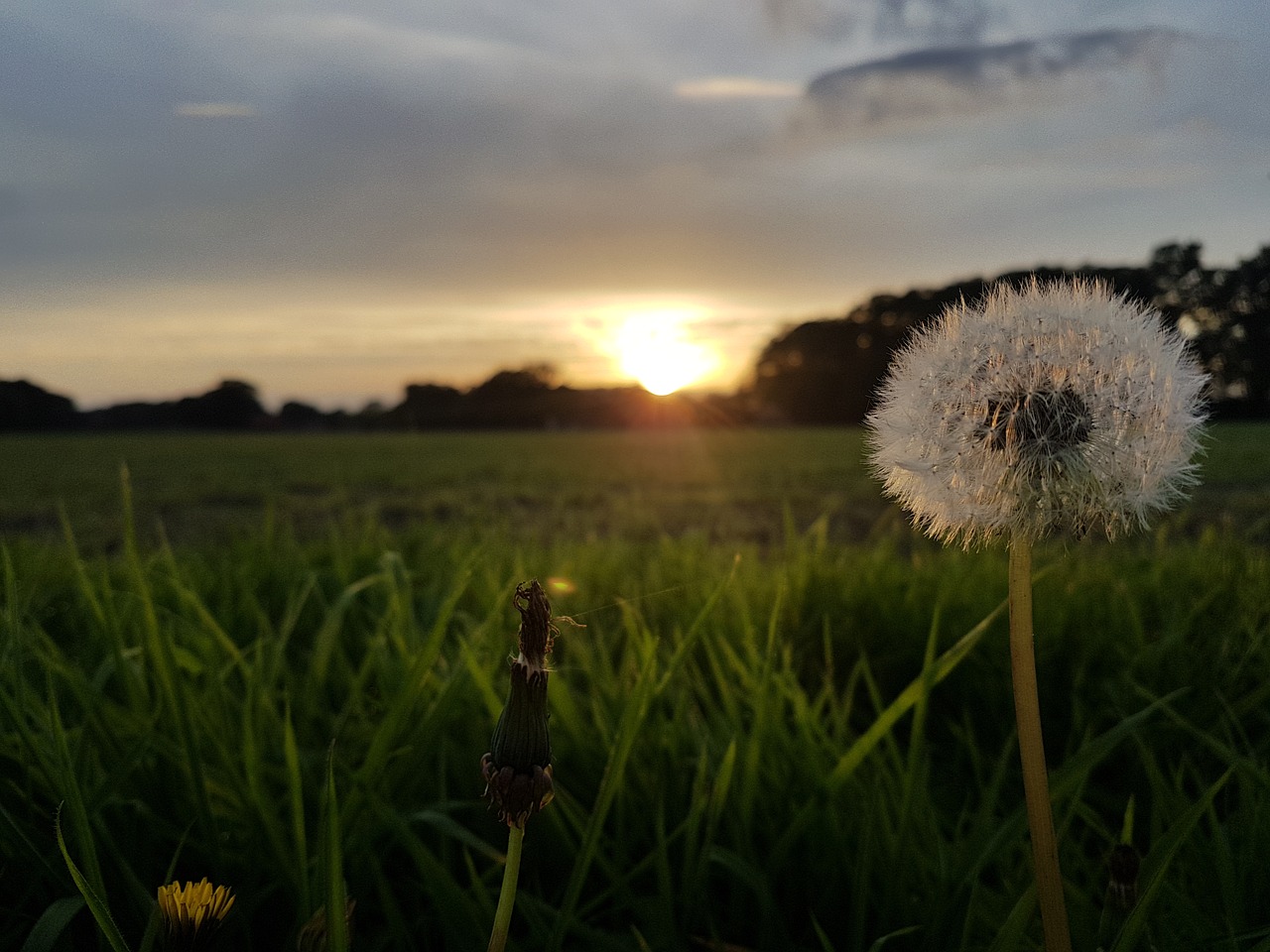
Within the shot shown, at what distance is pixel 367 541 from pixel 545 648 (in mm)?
3542

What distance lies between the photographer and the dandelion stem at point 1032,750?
0.97 meters

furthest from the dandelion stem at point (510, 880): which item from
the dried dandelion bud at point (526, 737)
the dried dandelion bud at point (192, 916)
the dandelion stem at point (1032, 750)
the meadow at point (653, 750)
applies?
the dandelion stem at point (1032, 750)

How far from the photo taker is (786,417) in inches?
1994

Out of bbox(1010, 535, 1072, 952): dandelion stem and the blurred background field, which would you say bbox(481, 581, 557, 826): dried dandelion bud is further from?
the blurred background field

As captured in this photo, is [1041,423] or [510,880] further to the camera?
[1041,423]

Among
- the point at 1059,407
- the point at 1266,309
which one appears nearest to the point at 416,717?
the point at 1059,407

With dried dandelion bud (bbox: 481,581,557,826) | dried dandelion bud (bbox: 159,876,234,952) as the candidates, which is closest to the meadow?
dried dandelion bud (bbox: 159,876,234,952)

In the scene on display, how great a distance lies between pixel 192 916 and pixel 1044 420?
3.41ft

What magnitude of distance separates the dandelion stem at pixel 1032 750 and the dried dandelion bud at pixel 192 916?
797mm

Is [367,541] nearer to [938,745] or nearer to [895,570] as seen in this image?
[895,570]

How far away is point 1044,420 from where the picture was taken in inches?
44.2

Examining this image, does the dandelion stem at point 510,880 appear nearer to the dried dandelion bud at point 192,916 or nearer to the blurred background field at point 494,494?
the dried dandelion bud at point 192,916

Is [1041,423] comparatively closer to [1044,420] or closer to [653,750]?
[1044,420]

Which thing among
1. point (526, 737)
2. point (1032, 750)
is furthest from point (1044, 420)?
point (526, 737)
